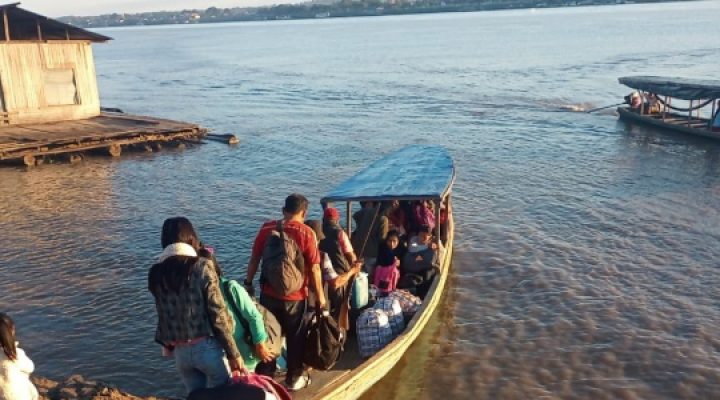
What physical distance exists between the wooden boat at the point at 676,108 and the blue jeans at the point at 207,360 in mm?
25599

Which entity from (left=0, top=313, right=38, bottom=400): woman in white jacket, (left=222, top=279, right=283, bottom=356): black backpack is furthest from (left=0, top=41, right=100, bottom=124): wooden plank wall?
(left=222, top=279, right=283, bottom=356): black backpack

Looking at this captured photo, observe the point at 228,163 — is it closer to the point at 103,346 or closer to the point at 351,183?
the point at 351,183

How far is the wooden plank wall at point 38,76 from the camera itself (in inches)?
930

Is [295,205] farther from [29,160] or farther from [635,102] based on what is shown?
[635,102]

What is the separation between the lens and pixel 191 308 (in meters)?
5.27

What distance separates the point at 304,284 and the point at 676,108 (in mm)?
27472

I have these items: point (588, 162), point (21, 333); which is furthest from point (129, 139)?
point (588, 162)

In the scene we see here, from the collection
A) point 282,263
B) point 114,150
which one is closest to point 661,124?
point 114,150

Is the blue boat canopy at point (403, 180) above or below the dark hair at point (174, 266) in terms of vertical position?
below

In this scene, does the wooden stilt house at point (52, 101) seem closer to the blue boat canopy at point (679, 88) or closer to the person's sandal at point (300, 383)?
the person's sandal at point (300, 383)

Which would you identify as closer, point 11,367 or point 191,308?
point 191,308

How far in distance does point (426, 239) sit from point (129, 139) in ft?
56.9

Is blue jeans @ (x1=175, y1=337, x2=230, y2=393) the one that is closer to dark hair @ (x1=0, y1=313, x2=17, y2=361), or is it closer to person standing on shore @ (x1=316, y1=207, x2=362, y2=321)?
dark hair @ (x1=0, y1=313, x2=17, y2=361)

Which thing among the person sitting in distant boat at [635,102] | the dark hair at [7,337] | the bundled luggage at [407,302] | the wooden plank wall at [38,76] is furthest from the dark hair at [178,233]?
the person sitting in distant boat at [635,102]
